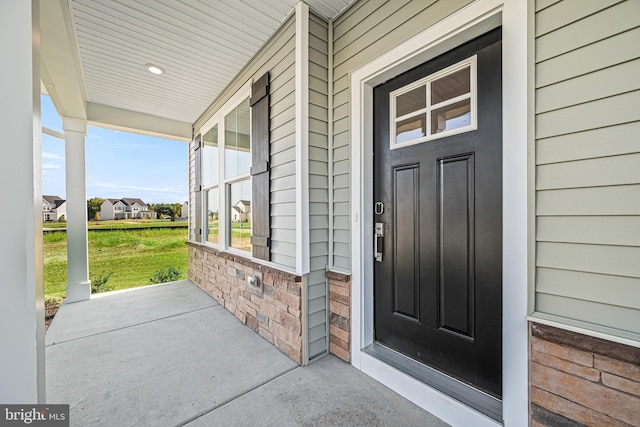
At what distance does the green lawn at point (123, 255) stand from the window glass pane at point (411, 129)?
5158 mm

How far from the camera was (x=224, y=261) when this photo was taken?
339 cm

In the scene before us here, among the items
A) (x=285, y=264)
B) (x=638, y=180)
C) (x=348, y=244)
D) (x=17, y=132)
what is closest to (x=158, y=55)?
(x=17, y=132)

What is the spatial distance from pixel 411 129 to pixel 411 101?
0.68ft

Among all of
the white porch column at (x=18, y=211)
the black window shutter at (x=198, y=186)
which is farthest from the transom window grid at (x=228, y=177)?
the white porch column at (x=18, y=211)

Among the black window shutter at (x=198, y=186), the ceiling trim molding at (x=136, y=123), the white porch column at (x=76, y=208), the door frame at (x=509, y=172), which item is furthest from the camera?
the black window shutter at (x=198, y=186)

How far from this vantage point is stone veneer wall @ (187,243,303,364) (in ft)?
7.04

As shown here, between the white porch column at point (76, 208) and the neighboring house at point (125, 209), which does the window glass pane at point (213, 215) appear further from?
the neighboring house at point (125, 209)

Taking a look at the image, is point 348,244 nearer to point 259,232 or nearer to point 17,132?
point 259,232

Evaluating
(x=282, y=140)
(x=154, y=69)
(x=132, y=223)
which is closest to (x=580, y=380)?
(x=282, y=140)

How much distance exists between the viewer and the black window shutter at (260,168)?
8.18 feet

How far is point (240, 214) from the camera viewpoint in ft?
10.5

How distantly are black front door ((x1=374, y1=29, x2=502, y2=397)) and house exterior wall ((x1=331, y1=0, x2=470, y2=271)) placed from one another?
24cm

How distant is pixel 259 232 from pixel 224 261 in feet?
3.59

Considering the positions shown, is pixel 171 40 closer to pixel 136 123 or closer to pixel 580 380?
pixel 136 123
